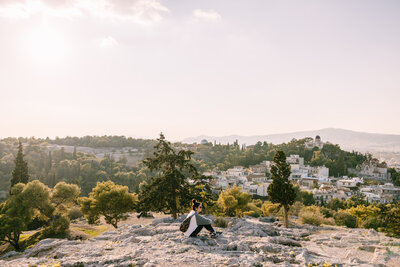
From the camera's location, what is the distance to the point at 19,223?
30.5 meters

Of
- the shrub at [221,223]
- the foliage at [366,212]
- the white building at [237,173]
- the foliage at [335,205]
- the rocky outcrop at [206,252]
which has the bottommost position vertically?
the foliage at [335,205]

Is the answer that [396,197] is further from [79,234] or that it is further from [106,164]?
[106,164]

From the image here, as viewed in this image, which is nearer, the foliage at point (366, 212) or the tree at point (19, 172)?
the foliage at point (366, 212)

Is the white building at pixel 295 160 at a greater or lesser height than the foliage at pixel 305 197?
greater

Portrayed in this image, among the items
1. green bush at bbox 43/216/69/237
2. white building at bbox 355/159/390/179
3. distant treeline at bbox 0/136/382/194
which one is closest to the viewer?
green bush at bbox 43/216/69/237

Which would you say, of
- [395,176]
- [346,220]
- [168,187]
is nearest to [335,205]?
[346,220]

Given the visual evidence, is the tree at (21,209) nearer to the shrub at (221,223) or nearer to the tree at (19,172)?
the tree at (19,172)

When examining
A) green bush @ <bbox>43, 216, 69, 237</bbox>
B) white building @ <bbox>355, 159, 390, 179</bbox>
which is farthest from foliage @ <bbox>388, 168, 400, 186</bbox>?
green bush @ <bbox>43, 216, 69, 237</bbox>

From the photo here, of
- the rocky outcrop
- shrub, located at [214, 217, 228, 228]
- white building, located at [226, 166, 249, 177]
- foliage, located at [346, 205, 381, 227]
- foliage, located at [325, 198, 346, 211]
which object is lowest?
foliage, located at [325, 198, 346, 211]

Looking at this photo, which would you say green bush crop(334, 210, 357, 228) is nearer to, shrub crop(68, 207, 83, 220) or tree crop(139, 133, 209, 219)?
tree crop(139, 133, 209, 219)

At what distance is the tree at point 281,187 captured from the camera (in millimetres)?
31644

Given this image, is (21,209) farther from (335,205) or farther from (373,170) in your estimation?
(373,170)

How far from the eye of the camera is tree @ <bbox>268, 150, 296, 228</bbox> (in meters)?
31.6

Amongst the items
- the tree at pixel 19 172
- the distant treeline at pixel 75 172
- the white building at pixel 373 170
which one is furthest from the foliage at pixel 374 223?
the white building at pixel 373 170
